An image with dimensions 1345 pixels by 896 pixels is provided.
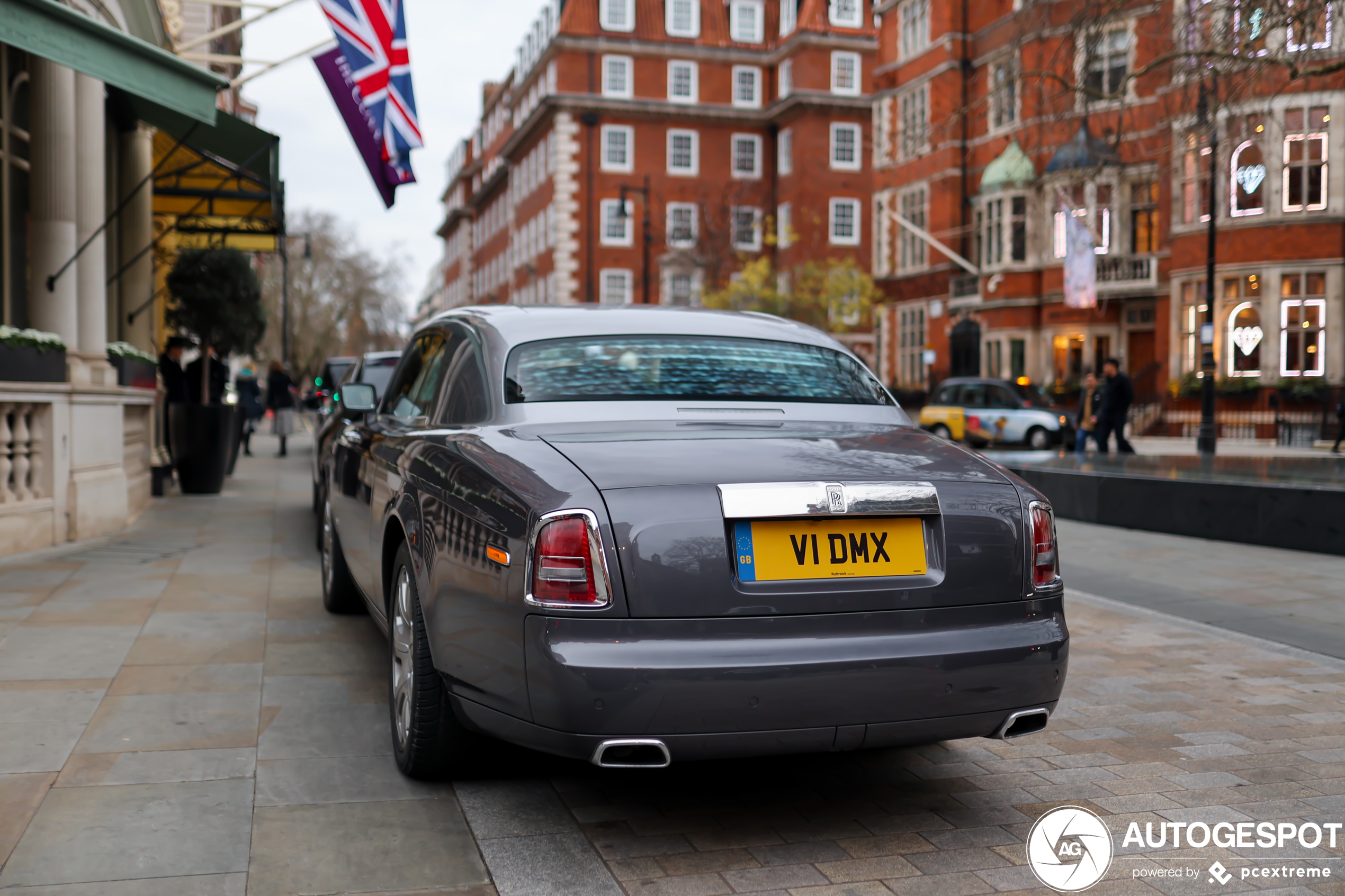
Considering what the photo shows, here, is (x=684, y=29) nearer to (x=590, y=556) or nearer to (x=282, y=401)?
(x=282, y=401)

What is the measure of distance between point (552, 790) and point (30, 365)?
264 inches

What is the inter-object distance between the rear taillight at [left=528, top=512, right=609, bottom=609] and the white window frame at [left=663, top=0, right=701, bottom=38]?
58026 millimetres

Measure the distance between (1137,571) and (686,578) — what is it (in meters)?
6.93

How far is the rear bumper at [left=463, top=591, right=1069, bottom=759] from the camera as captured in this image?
310cm

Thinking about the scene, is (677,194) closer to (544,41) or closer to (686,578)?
(544,41)

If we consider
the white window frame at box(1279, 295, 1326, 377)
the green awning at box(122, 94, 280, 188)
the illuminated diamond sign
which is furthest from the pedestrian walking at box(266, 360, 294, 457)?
the white window frame at box(1279, 295, 1326, 377)

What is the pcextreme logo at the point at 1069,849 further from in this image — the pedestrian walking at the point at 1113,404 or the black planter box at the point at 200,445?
the pedestrian walking at the point at 1113,404

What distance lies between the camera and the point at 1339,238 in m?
28.8

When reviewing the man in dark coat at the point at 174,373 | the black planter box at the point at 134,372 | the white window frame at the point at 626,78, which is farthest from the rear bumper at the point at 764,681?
the white window frame at the point at 626,78

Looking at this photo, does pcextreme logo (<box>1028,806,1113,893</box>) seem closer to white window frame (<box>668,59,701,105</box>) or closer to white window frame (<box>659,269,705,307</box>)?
white window frame (<box>659,269,705,307</box>)

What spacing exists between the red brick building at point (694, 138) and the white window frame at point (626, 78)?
69mm

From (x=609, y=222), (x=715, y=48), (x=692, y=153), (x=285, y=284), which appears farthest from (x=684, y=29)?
(x=285, y=284)

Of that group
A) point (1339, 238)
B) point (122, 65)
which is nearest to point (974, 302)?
point (1339, 238)

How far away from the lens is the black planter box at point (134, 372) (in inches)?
461
